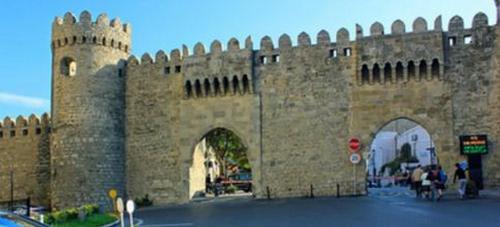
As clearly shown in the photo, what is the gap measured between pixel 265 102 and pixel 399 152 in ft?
129

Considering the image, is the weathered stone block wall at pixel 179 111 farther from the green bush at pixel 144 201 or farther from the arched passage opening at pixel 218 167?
the arched passage opening at pixel 218 167

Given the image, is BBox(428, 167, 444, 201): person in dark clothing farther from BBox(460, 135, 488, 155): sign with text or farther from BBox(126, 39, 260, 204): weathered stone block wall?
BBox(126, 39, 260, 204): weathered stone block wall

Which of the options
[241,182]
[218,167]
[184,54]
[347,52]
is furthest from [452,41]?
[218,167]

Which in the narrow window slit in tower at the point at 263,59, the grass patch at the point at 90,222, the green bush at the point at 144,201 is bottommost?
the green bush at the point at 144,201

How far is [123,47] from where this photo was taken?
27.1 meters

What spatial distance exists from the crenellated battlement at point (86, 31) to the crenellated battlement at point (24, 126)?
4220mm

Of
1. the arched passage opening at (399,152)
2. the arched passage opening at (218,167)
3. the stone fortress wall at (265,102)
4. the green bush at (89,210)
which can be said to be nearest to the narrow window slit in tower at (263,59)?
the stone fortress wall at (265,102)

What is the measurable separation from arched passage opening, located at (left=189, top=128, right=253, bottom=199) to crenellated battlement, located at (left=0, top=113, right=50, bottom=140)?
7243 mm

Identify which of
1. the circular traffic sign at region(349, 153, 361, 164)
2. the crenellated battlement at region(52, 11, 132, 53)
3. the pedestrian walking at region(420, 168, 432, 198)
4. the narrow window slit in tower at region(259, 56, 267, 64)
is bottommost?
the pedestrian walking at region(420, 168, 432, 198)

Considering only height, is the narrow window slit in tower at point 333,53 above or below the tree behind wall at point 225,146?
above

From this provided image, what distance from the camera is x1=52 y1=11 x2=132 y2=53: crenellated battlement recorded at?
2591 cm

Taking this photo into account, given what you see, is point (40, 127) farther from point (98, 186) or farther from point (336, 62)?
point (336, 62)

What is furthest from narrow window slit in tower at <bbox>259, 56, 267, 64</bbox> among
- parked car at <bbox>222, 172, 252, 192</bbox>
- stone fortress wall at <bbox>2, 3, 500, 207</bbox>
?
parked car at <bbox>222, 172, 252, 192</bbox>

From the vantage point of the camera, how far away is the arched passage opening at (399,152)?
47.0 m
